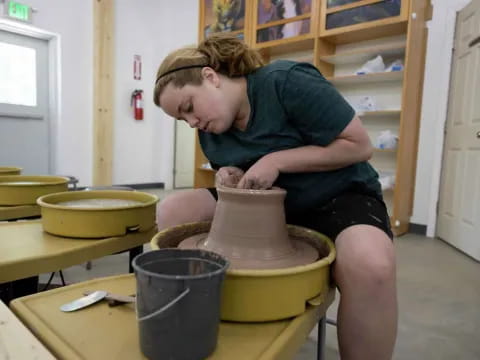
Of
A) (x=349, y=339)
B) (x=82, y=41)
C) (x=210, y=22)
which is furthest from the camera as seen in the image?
(x=82, y=41)

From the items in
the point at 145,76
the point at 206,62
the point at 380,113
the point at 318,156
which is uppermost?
the point at 145,76

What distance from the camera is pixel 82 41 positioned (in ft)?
Answer: 14.5

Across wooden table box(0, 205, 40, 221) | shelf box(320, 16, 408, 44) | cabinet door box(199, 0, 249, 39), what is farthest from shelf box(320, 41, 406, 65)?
wooden table box(0, 205, 40, 221)

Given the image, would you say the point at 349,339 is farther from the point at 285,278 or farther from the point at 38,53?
the point at 38,53

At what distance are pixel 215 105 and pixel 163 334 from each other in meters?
0.58

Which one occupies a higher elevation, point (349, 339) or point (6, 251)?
point (6, 251)

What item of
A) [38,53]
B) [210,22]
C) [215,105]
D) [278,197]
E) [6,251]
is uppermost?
[210,22]

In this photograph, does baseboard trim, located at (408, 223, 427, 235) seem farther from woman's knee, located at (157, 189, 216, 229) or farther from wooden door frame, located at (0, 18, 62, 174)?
wooden door frame, located at (0, 18, 62, 174)

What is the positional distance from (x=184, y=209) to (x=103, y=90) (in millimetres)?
4117

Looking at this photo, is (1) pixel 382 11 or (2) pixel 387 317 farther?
(1) pixel 382 11

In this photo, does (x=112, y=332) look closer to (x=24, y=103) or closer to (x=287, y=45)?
(x=287, y=45)

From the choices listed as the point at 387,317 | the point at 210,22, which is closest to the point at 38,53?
the point at 210,22

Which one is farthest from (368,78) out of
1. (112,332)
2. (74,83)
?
(74,83)

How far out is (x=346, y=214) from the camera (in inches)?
32.5
